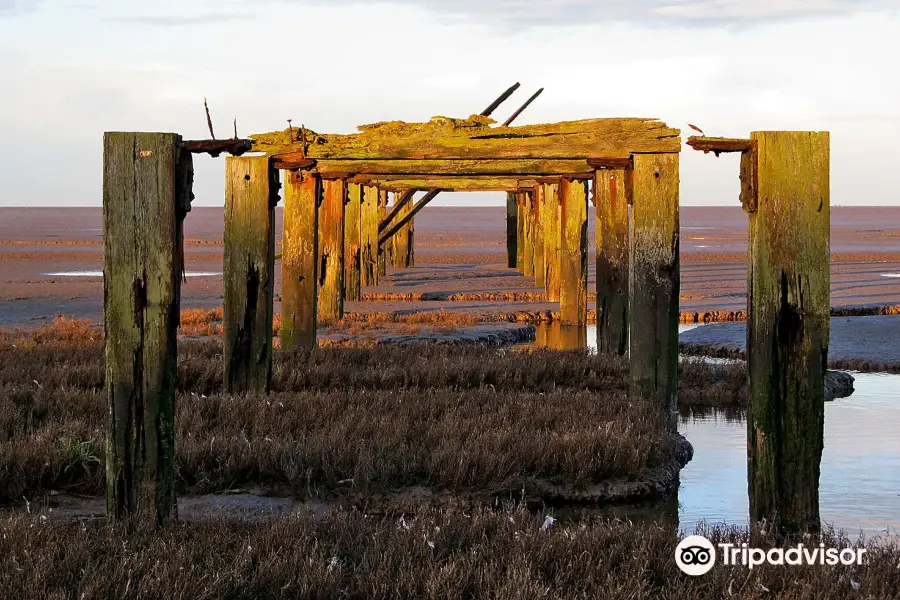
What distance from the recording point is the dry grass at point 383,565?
16.9 ft

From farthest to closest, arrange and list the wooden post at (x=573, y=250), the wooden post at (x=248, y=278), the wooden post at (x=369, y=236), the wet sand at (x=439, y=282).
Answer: the wooden post at (x=369, y=236) → the wet sand at (x=439, y=282) → the wooden post at (x=573, y=250) → the wooden post at (x=248, y=278)

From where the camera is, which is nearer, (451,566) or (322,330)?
(451,566)

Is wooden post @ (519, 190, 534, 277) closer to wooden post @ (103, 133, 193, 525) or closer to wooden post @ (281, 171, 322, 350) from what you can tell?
wooden post @ (281, 171, 322, 350)

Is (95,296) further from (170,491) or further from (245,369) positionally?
(170,491)

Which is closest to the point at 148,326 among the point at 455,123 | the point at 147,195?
the point at 147,195

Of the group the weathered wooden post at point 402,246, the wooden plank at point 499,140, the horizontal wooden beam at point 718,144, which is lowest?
the weathered wooden post at point 402,246

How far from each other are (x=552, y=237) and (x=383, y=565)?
699 inches

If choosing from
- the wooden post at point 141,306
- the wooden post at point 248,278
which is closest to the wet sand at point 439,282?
the wooden post at point 248,278

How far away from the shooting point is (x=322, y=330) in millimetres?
17875

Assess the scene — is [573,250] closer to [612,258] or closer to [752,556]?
[612,258]

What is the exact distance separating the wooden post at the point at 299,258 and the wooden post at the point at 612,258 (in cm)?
330

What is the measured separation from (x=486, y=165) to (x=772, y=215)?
829 cm

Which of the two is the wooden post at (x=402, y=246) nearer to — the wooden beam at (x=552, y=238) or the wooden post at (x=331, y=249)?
the wooden beam at (x=552, y=238)

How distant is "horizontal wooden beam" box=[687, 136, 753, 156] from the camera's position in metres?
6.25
